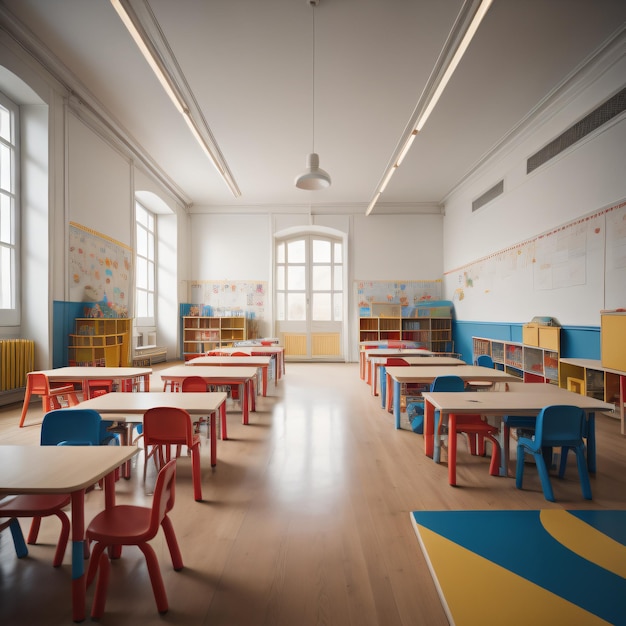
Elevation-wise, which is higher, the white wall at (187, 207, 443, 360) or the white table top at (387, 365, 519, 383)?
the white wall at (187, 207, 443, 360)

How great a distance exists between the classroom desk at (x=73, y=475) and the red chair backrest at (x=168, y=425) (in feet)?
2.15

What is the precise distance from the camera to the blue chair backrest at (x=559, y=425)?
2.54 meters

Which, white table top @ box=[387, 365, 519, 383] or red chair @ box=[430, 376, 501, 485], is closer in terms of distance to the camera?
red chair @ box=[430, 376, 501, 485]

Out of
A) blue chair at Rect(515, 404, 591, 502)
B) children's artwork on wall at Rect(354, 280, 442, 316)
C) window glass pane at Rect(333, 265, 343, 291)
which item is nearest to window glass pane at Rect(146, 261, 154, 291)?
window glass pane at Rect(333, 265, 343, 291)

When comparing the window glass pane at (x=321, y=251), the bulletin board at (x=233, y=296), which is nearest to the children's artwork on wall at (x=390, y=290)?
the window glass pane at (x=321, y=251)

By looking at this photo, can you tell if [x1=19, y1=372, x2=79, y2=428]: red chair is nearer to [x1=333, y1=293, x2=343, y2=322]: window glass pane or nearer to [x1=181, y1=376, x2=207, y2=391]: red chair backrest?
[x1=181, y1=376, x2=207, y2=391]: red chair backrest

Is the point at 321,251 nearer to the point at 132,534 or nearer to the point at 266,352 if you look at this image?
the point at 266,352

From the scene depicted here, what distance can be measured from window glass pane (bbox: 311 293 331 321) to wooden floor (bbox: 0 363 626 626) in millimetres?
7057

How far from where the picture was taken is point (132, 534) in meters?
1.54

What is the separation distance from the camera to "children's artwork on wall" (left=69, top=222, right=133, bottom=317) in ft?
19.7

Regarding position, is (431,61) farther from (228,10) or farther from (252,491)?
(252,491)

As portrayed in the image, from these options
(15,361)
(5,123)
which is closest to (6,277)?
(15,361)

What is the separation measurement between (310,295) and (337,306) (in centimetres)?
87

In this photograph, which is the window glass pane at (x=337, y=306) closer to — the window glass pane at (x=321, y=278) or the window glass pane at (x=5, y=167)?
the window glass pane at (x=321, y=278)
